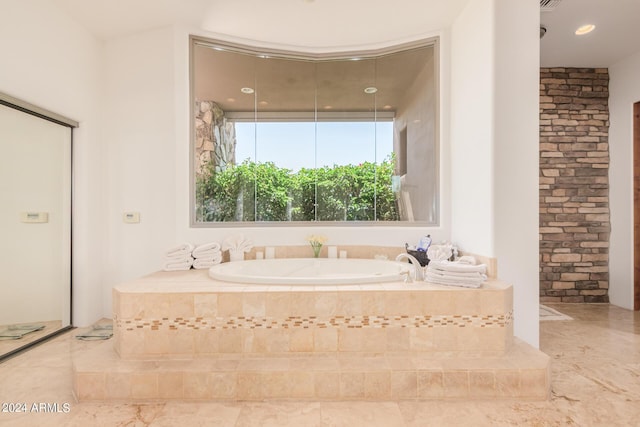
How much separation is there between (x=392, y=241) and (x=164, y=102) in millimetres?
2390

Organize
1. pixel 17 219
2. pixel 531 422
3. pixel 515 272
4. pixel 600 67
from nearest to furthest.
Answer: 1. pixel 531 422
2. pixel 515 272
3. pixel 17 219
4. pixel 600 67

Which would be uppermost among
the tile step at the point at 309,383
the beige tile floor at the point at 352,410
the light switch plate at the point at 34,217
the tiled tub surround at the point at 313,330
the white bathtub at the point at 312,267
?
the light switch plate at the point at 34,217

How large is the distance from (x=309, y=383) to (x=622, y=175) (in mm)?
4135

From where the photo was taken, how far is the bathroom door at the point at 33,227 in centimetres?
260

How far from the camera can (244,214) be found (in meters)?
3.50

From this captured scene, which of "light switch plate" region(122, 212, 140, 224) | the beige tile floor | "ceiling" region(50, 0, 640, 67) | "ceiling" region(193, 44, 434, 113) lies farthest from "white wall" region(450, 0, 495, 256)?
"light switch plate" region(122, 212, 140, 224)

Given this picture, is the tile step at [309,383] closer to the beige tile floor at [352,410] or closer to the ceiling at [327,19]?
the beige tile floor at [352,410]

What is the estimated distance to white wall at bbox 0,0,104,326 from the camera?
2.54m

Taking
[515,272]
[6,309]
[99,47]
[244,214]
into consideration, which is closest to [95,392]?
[6,309]

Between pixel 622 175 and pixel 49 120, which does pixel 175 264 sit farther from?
pixel 622 175

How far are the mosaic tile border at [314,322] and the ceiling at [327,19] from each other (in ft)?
7.67

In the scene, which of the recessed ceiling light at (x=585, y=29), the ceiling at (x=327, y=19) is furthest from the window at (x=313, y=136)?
the recessed ceiling light at (x=585, y=29)

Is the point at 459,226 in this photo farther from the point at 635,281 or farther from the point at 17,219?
the point at 17,219

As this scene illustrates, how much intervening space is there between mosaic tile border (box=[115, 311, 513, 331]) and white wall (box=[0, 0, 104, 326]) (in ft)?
4.82
